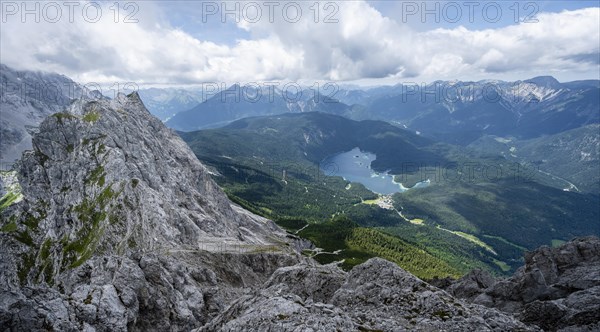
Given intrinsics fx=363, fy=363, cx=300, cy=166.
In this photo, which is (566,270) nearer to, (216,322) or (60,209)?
(216,322)

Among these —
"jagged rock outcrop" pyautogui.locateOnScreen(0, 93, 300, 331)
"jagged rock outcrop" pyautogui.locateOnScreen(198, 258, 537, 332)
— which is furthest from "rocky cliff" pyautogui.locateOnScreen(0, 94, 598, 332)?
"jagged rock outcrop" pyautogui.locateOnScreen(0, 93, 300, 331)

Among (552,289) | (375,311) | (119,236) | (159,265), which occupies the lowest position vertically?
(119,236)

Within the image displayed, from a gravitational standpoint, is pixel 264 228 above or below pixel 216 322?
below

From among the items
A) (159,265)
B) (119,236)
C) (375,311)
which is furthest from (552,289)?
(119,236)

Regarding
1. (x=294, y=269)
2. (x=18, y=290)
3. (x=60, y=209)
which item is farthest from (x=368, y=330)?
(x=60, y=209)

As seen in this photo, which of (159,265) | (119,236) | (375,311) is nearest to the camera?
(375,311)

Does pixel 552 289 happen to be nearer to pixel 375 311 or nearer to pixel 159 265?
pixel 375 311
